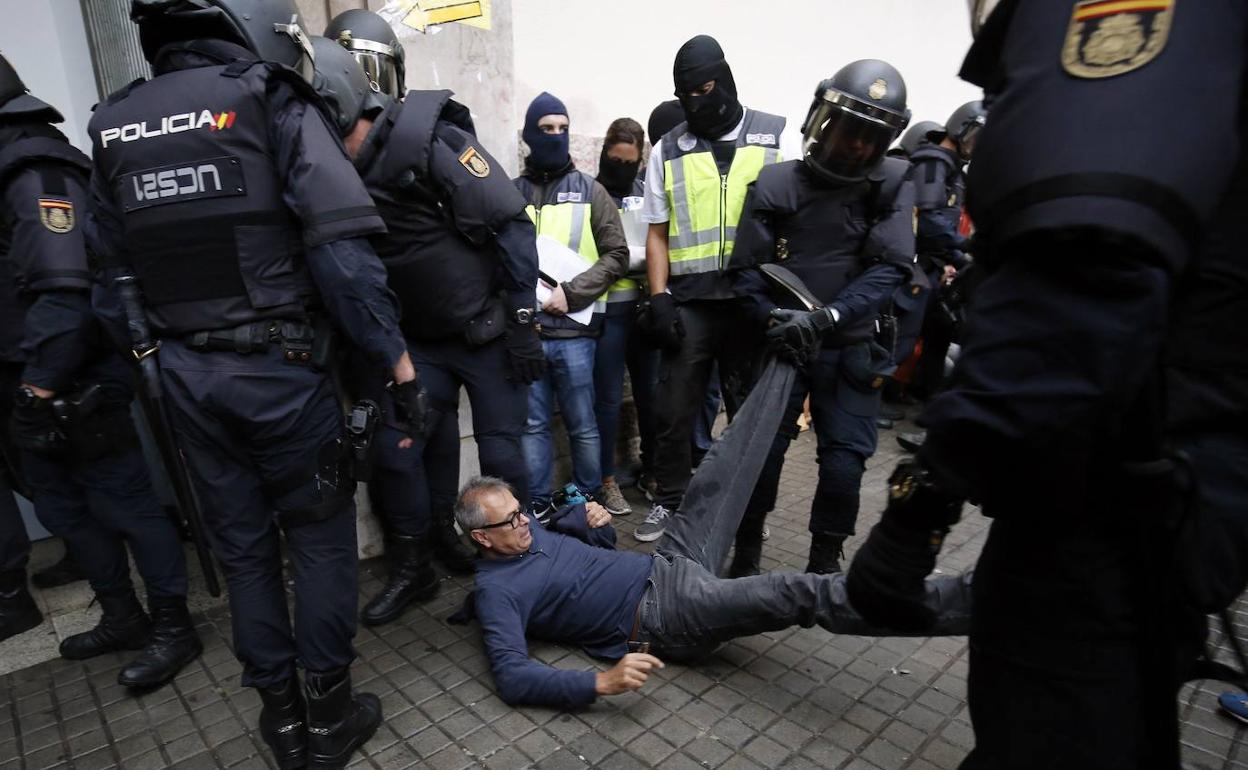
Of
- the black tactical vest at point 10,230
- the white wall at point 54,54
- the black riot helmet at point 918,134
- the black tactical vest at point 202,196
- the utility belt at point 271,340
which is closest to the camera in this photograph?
the black tactical vest at point 202,196

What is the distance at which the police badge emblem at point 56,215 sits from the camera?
2476 mm

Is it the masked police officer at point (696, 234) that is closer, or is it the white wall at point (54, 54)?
the white wall at point (54, 54)

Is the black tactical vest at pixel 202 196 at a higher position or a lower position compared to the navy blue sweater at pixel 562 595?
higher

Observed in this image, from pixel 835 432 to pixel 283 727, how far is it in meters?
2.30

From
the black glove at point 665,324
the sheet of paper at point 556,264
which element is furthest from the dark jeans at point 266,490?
the black glove at point 665,324

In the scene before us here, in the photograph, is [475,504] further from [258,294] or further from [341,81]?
[341,81]

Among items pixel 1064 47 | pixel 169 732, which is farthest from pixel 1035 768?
pixel 169 732

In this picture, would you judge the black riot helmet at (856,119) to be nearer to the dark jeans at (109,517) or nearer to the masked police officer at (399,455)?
the masked police officer at (399,455)

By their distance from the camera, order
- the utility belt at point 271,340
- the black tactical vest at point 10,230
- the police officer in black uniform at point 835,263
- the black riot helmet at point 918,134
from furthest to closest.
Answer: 1. the black riot helmet at point 918,134
2. the police officer in black uniform at point 835,263
3. the black tactical vest at point 10,230
4. the utility belt at point 271,340

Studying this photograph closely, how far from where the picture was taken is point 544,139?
3.61m

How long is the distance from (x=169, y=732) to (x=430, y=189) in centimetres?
215

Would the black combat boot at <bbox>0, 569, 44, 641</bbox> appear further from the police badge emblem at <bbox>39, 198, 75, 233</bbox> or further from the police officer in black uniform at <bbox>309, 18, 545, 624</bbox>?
the police badge emblem at <bbox>39, 198, 75, 233</bbox>

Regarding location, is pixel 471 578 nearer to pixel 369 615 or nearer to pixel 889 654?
pixel 369 615

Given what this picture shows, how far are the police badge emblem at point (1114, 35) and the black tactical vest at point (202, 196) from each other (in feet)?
6.42
